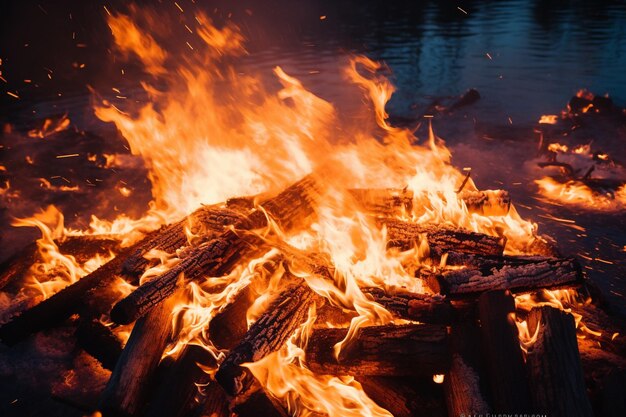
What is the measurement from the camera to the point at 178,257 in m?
3.86

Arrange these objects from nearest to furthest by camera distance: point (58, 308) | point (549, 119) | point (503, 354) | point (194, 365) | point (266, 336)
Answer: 1. point (503, 354)
2. point (266, 336)
3. point (194, 365)
4. point (58, 308)
5. point (549, 119)

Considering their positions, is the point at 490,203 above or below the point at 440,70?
above

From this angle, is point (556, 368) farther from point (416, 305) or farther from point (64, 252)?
point (64, 252)

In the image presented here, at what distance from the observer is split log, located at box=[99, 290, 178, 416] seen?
271cm

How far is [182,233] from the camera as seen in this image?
438 cm

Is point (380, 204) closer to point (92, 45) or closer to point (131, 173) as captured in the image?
point (131, 173)

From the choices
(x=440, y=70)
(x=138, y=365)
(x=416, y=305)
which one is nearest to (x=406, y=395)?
(x=416, y=305)

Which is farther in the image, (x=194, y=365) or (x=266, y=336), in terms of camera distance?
(x=194, y=365)

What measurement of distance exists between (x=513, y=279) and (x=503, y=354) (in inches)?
35.9

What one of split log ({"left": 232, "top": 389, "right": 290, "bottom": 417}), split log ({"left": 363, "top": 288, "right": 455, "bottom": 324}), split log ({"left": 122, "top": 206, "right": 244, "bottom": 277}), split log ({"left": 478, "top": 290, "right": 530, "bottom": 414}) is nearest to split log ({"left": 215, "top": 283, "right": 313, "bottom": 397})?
split log ({"left": 232, "top": 389, "right": 290, "bottom": 417})

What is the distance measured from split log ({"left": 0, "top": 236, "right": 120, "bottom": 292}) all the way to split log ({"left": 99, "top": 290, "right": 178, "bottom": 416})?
2.12 metres

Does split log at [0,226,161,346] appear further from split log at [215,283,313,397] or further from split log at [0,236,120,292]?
split log at [215,283,313,397]

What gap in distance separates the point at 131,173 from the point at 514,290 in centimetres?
783

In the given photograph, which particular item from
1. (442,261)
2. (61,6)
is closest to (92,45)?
(61,6)
